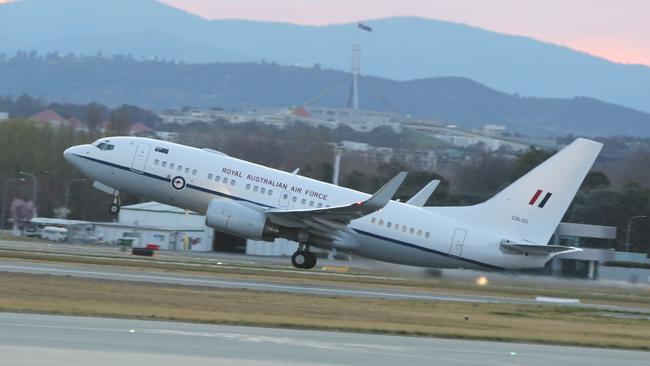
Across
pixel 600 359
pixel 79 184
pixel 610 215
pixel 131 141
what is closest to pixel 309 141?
pixel 79 184

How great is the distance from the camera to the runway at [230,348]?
19.8 meters

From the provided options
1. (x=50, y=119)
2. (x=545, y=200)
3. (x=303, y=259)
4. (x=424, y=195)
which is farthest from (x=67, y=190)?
(x=545, y=200)

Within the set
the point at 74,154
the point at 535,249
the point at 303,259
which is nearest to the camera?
the point at 535,249

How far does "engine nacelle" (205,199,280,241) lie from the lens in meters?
43.8

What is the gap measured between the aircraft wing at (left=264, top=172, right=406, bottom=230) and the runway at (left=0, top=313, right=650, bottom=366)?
15839mm

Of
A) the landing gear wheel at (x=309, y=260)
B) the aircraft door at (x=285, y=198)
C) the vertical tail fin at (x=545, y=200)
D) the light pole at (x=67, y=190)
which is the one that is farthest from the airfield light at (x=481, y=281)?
the light pole at (x=67, y=190)

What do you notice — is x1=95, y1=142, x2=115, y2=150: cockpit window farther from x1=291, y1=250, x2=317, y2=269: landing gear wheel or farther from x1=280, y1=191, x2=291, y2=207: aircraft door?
x1=291, y1=250, x2=317, y2=269: landing gear wheel

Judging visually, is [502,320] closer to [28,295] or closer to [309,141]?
[28,295]

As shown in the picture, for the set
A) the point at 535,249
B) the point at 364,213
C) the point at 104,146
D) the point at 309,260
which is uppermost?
the point at 104,146

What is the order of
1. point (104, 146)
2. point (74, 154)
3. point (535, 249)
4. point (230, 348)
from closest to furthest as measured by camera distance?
point (230, 348), point (535, 249), point (104, 146), point (74, 154)

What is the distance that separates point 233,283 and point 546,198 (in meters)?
12.5

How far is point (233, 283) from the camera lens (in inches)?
1559

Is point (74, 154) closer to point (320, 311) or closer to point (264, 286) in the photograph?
point (264, 286)

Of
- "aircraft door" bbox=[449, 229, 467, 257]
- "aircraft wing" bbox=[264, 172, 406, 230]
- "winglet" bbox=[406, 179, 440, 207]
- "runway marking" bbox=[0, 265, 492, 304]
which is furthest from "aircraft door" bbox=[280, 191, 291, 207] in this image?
"aircraft door" bbox=[449, 229, 467, 257]
